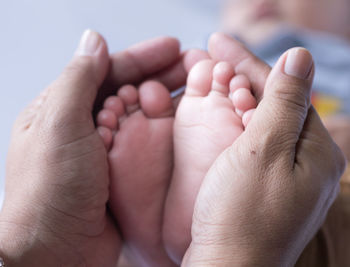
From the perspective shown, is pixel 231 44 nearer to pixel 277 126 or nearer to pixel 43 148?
pixel 277 126

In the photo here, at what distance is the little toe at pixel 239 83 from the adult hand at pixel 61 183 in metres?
0.25

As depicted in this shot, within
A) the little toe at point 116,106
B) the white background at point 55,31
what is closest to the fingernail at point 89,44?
the little toe at point 116,106

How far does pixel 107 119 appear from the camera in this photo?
2.32 ft

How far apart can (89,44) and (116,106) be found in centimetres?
14

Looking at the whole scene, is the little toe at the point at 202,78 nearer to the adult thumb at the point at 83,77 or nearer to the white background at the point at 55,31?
the adult thumb at the point at 83,77

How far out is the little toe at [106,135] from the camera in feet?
2.27

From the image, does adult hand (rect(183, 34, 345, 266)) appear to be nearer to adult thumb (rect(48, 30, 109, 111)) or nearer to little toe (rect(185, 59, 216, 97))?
little toe (rect(185, 59, 216, 97))

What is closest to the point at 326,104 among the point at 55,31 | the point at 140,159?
the point at 140,159

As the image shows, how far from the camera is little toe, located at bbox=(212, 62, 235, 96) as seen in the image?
64 centimetres

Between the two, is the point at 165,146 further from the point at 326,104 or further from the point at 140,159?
the point at 326,104

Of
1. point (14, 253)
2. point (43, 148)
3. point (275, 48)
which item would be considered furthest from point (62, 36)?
point (14, 253)

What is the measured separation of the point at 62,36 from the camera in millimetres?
1390

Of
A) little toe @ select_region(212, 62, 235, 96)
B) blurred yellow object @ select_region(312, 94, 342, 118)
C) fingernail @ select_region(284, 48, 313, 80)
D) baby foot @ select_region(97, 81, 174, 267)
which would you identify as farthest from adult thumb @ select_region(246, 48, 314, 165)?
blurred yellow object @ select_region(312, 94, 342, 118)

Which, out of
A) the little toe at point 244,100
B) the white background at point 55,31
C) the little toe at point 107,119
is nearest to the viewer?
the little toe at point 244,100
